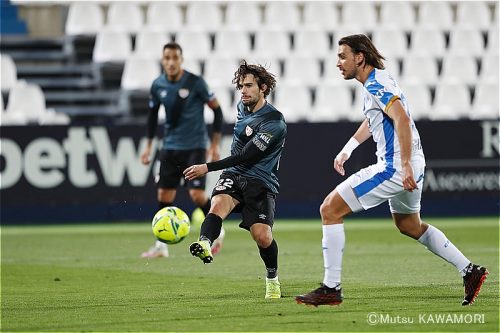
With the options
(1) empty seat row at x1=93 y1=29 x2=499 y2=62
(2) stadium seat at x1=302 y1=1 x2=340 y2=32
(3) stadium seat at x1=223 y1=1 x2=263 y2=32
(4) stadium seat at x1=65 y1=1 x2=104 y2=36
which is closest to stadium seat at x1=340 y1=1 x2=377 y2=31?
(2) stadium seat at x1=302 y1=1 x2=340 y2=32

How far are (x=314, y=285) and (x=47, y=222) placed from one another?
1045 centimetres

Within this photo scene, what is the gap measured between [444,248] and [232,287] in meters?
2.09

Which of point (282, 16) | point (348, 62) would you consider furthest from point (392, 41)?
point (348, 62)

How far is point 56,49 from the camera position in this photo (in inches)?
930

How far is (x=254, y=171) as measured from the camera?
357 inches

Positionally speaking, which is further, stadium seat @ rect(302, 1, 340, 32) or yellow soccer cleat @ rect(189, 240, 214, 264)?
stadium seat @ rect(302, 1, 340, 32)

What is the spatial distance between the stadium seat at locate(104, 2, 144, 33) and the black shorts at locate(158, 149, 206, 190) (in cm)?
1064

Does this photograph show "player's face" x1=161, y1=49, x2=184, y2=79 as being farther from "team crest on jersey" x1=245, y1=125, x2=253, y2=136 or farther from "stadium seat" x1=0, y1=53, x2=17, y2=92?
"stadium seat" x1=0, y1=53, x2=17, y2=92

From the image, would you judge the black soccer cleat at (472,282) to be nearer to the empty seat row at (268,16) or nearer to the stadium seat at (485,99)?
the stadium seat at (485,99)

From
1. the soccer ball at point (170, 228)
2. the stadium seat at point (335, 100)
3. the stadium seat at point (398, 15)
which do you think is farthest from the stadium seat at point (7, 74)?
the soccer ball at point (170, 228)

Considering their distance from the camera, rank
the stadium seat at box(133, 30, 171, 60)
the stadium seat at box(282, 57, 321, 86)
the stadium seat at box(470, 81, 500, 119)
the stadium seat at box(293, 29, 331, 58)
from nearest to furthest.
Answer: the stadium seat at box(470, 81, 500, 119) < the stadium seat at box(282, 57, 321, 86) < the stadium seat at box(133, 30, 171, 60) < the stadium seat at box(293, 29, 331, 58)

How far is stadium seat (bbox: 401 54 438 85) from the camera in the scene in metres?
22.5

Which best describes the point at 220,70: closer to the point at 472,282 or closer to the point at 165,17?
the point at 165,17

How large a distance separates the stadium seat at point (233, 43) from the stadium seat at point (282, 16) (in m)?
0.78
